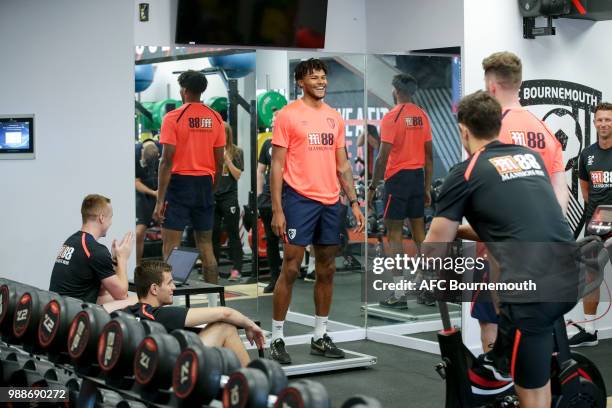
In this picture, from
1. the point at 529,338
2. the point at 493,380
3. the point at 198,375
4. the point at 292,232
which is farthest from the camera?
the point at 292,232

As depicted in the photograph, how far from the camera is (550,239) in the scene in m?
3.55

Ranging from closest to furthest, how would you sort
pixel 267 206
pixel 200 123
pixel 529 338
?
pixel 529 338
pixel 200 123
pixel 267 206

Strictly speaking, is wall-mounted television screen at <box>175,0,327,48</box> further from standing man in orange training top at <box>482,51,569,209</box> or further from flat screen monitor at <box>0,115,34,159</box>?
standing man in orange training top at <box>482,51,569,209</box>

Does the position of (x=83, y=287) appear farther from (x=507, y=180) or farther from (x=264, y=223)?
(x=507, y=180)

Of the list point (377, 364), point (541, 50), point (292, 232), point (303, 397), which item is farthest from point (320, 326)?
point (303, 397)

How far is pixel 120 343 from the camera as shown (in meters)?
3.49

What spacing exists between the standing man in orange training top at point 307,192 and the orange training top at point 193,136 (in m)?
0.64

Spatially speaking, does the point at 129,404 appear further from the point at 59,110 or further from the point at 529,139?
the point at 59,110

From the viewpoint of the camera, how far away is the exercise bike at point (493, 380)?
13.5 feet

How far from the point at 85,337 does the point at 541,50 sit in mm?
4250

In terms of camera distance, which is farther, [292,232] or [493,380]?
[292,232]

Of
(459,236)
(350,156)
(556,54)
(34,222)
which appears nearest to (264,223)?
(350,156)

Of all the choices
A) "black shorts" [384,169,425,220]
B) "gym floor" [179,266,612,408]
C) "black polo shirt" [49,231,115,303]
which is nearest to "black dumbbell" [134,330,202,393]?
"black polo shirt" [49,231,115,303]

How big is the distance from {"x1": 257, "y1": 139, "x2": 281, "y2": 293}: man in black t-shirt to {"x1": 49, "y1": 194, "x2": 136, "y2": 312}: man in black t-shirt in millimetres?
1628
